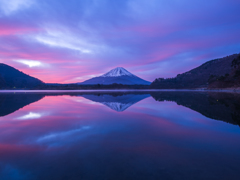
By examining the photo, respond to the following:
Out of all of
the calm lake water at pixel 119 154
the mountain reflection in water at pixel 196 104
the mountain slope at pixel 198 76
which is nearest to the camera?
the calm lake water at pixel 119 154

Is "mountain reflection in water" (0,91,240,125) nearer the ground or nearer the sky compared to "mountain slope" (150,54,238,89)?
nearer the ground

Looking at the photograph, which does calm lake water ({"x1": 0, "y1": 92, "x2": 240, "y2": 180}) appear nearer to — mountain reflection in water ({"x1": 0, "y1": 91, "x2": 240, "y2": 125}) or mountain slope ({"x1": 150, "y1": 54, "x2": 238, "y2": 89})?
mountain reflection in water ({"x1": 0, "y1": 91, "x2": 240, "y2": 125})

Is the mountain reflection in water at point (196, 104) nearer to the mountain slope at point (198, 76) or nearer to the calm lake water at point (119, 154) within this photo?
the calm lake water at point (119, 154)

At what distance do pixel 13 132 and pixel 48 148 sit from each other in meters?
3.85

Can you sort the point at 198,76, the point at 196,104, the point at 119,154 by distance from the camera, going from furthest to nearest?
the point at 198,76
the point at 196,104
the point at 119,154

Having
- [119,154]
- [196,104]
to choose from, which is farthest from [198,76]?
[119,154]

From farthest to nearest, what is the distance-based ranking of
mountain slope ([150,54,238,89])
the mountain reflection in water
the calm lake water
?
1. mountain slope ([150,54,238,89])
2. the mountain reflection in water
3. the calm lake water

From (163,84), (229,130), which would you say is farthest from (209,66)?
(229,130)

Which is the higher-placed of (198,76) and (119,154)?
(198,76)

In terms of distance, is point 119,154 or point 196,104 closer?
point 119,154

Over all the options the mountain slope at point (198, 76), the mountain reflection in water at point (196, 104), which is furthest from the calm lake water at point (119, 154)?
the mountain slope at point (198, 76)

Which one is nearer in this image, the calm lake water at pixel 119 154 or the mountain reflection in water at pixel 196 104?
the calm lake water at pixel 119 154

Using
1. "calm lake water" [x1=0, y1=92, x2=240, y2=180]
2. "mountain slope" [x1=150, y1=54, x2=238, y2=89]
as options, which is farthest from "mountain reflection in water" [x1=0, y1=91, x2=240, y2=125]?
"mountain slope" [x1=150, y1=54, x2=238, y2=89]

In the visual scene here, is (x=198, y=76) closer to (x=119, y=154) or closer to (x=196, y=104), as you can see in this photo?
(x=196, y=104)
